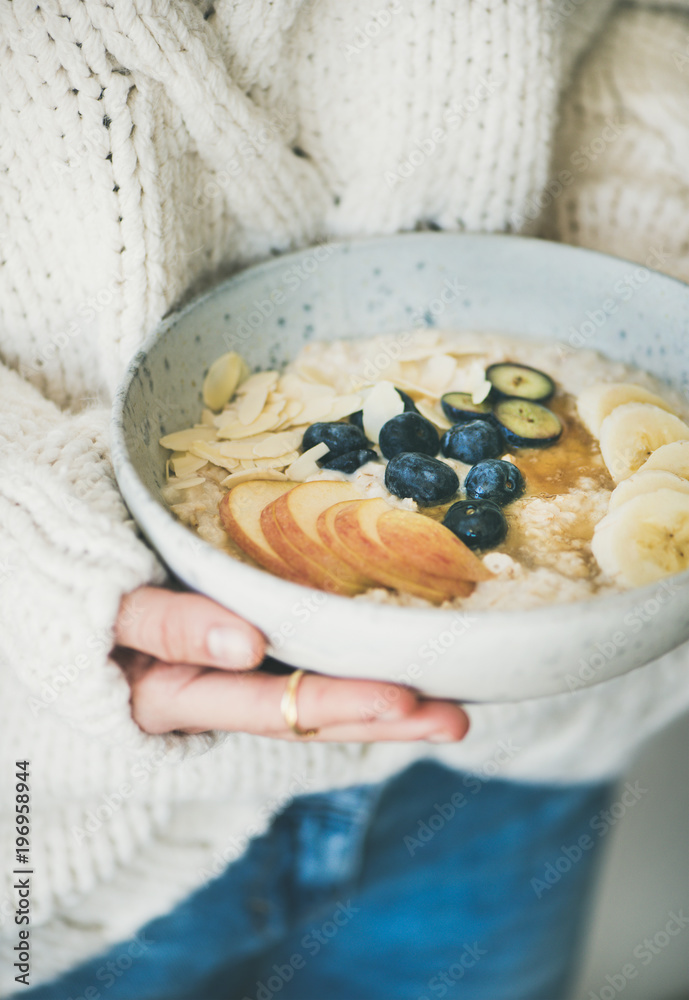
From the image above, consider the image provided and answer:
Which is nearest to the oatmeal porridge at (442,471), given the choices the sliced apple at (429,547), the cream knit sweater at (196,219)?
the sliced apple at (429,547)

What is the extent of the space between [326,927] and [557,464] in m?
0.70

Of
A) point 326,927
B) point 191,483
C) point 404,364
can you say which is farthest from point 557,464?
point 326,927

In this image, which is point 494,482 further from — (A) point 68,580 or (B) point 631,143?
(B) point 631,143

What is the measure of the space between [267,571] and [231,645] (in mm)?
84

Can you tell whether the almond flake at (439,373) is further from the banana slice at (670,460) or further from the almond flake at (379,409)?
the banana slice at (670,460)

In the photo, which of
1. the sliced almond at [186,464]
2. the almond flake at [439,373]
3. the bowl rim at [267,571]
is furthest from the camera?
the almond flake at [439,373]

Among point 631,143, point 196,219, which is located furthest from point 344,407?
point 631,143

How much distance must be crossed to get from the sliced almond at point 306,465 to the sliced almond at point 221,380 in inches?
5.0

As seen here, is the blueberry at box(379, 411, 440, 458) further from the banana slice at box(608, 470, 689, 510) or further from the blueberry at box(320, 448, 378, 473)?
the banana slice at box(608, 470, 689, 510)

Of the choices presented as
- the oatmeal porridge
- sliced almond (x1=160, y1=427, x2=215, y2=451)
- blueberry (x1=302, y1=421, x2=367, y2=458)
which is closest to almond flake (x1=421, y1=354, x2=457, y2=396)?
the oatmeal porridge

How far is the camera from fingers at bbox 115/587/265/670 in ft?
1.42

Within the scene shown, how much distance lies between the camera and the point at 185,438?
0.62 m

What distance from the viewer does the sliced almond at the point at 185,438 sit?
2.00ft

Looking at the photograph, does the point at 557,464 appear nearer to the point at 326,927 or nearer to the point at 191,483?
the point at 191,483
